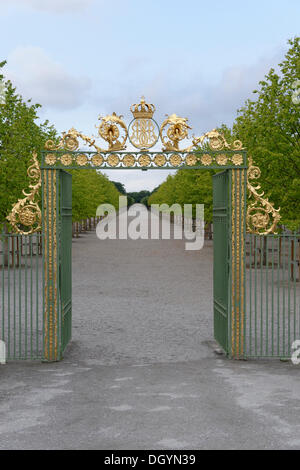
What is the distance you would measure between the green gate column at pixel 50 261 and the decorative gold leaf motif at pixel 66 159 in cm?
24

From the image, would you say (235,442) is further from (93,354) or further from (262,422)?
(93,354)

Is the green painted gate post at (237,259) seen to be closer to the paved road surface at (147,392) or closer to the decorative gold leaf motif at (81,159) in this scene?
the paved road surface at (147,392)

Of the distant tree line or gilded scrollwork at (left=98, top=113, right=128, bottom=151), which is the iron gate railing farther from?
the distant tree line

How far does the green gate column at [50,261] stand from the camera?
33.4 feet

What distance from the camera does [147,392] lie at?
822 centimetres

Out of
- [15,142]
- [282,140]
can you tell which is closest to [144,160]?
[282,140]

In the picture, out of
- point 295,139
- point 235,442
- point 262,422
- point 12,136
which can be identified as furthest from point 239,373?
point 12,136

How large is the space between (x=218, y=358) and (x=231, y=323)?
0.69m

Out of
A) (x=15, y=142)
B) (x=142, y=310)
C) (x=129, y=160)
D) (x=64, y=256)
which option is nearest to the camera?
(x=129, y=160)

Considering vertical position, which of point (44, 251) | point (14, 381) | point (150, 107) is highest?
point (150, 107)

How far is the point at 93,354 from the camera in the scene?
423 inches

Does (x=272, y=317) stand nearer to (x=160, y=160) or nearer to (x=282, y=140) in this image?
(x=160, y=160)

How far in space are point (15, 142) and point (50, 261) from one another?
14.9 m

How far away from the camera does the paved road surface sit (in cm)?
646
